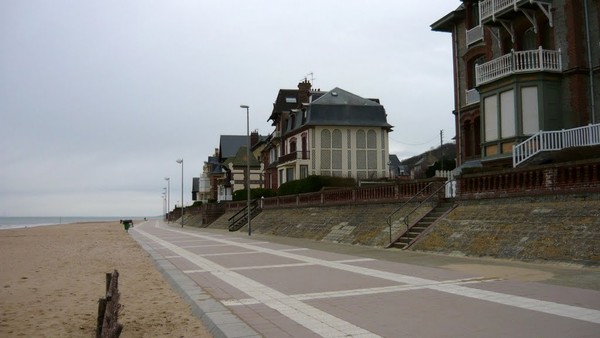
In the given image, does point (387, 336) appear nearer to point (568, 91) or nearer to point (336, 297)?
point (336, 297)

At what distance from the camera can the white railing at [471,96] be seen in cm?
2652

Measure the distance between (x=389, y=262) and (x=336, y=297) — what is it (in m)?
5.55

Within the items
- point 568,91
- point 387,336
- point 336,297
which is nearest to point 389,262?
point 336,297

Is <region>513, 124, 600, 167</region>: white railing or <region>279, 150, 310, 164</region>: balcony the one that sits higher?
<region>279, 150, 310, 164</region>: balcony

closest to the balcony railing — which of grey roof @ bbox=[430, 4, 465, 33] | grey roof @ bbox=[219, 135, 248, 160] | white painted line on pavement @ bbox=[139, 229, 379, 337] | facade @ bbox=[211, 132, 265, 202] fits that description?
grey roof @ bbox=[430, 4, 465, 33]

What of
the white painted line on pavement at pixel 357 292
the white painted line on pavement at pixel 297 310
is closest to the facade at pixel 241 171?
the white painted line on pavement at pixel 297 310

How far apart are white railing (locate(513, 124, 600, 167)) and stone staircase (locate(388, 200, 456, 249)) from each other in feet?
10.9

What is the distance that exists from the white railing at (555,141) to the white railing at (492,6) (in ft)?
20.1

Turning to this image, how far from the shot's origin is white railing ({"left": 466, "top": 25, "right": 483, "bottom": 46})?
85.9 ft

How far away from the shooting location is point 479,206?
55.1ft

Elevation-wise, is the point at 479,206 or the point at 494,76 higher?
the point at 494,76

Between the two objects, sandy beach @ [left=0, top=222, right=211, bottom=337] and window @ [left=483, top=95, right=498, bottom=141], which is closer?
sandy beach @ [left=0, top=222, right=211, bottom=337]

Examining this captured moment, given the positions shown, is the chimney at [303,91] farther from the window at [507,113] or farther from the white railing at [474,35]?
the window at [507,113]

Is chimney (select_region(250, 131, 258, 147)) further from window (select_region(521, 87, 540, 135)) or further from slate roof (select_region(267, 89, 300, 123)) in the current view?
window (select_region(521, 87, 540, 135))
